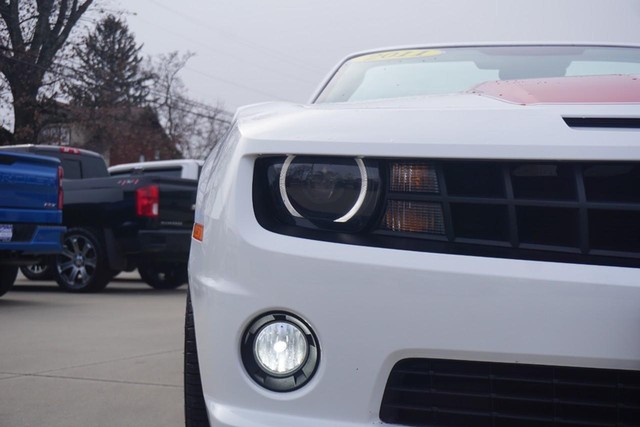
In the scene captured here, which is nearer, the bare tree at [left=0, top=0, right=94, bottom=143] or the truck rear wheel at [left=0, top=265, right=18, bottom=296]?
the truck rear wheel at [left=0, top=265, right=18, bottom=296]

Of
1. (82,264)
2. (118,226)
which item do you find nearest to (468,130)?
(118,226)

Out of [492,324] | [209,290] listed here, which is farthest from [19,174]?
[492,324]

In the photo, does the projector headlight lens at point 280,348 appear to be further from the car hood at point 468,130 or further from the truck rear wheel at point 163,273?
the truck rear wheel at point 163,273

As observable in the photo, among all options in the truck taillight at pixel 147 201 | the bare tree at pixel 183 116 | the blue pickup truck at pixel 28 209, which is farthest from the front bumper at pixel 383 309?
the bare tree at pixel 183 116

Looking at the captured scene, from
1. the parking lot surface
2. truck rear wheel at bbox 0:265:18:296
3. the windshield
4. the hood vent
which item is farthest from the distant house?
the hood vent

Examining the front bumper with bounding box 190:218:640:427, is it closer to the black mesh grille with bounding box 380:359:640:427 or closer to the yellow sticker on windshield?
the black mesh grille with bounding box 380:359:640:427

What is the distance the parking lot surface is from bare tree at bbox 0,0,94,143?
3.59 meters

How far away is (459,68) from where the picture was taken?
3521 mm

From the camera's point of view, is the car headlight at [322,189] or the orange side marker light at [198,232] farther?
the orange side marker light at [198,232]

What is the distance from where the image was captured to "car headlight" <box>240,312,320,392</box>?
5.99ft

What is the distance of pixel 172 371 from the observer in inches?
175

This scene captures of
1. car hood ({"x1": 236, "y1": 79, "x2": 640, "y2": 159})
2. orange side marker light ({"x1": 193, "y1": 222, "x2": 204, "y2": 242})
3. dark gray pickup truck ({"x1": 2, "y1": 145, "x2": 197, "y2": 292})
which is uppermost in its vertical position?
car hood ({"x1": 236, "y1": 79, "x2": 640, "y2": 159})

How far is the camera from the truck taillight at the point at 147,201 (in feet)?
30.8

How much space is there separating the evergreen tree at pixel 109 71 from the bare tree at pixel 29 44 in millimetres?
2144
